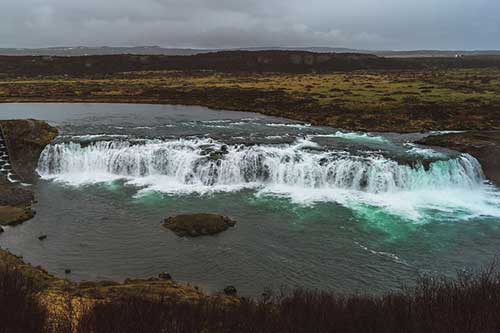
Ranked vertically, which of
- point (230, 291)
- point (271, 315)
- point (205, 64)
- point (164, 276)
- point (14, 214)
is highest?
point (205, 64)

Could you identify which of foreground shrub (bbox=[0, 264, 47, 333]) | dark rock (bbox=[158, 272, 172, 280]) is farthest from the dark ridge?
foreground shrub (bbox=[0, 264, 47, 333])

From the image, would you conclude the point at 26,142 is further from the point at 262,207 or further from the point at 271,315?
the point at 271,315

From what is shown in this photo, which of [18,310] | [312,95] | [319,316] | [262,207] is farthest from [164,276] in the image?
[312,95]

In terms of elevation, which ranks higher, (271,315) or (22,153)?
(271,315)

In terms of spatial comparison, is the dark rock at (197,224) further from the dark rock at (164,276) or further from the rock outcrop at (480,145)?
the rock outcrop at (480,145)

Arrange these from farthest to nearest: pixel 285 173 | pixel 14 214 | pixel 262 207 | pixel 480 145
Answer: pixel 480 145 → pixel 285 173 → pixel 262 207 → pixel 14 214

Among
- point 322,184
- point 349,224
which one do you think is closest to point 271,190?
point 322,184
